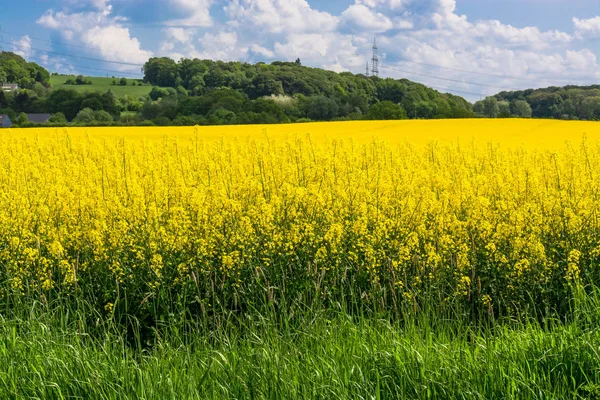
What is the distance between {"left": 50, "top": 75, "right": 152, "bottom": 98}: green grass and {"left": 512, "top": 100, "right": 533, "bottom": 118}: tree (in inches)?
1514

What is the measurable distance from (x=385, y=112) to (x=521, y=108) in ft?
60.4

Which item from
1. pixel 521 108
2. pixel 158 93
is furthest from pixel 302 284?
pixel 158 93

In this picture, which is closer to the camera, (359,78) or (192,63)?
(359,78)

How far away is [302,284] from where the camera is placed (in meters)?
6.00

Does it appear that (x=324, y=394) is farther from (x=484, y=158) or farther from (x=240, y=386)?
(x=484, y=158)

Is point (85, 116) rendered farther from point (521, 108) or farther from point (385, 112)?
point (521, 108)

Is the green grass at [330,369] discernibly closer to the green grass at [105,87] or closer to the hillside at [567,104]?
the hillside at [567,104]

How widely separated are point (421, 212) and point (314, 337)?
2.99 meters

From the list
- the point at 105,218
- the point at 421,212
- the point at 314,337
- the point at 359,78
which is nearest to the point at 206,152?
the point at 105,218

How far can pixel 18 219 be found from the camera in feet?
24.5

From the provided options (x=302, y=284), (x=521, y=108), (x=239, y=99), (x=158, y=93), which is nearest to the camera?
(x=302, y=284)

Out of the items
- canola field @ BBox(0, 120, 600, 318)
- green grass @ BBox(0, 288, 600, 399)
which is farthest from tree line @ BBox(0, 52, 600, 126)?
green grass @ BBox(0, 288, 600, 399)

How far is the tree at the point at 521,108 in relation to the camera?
180 feet

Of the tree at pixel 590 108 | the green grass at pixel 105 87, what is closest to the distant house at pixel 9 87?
the green grass at pixel 105 87
